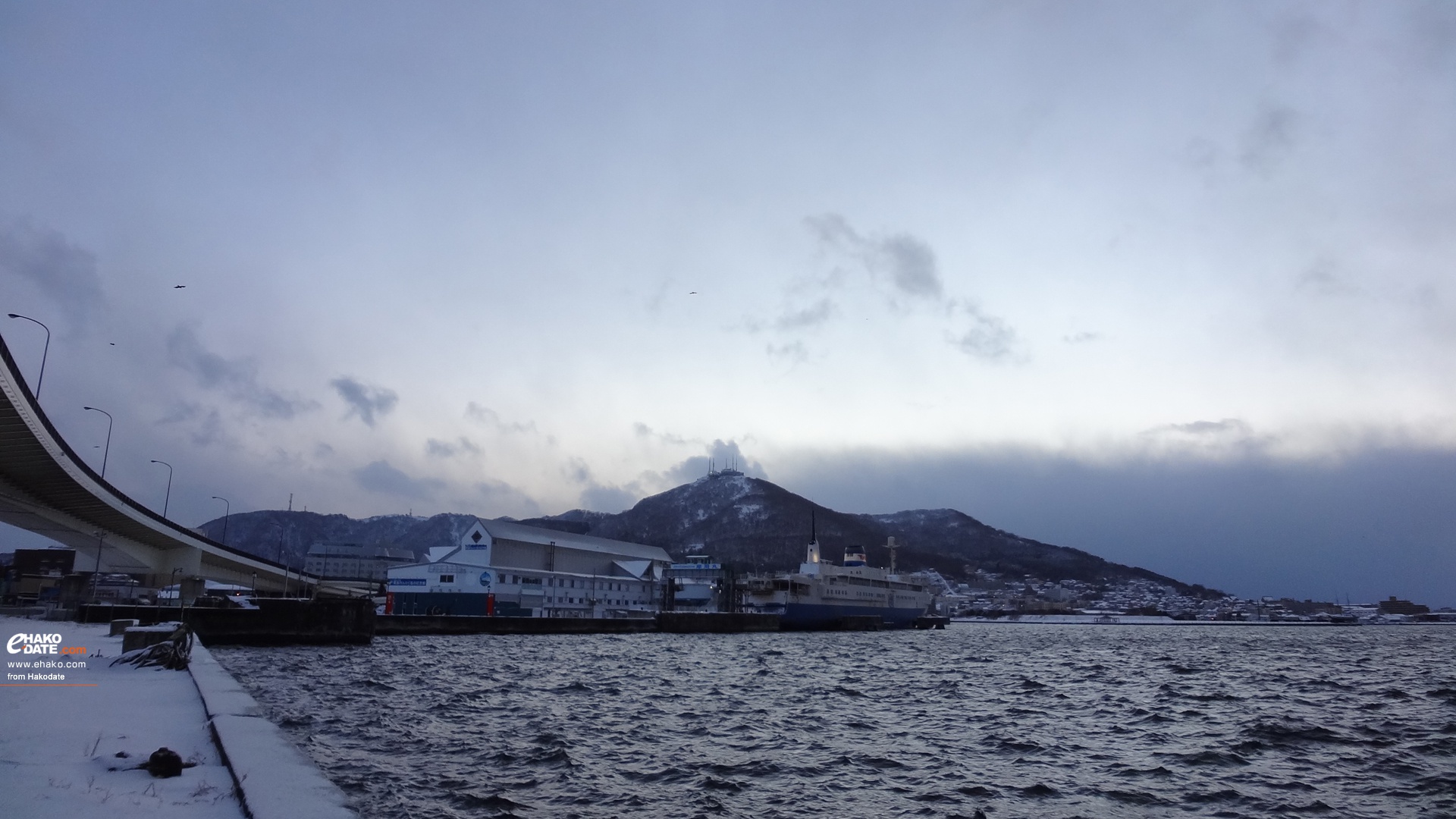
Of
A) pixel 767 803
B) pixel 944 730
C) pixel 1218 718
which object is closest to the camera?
pixel 767 803

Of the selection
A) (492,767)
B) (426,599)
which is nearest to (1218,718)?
(492,767)

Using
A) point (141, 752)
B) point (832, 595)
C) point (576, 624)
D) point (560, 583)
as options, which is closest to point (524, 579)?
point (560, 583)

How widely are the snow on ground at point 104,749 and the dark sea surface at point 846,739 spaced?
223 centimetres

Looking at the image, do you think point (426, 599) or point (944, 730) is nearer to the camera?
point (944, 730)

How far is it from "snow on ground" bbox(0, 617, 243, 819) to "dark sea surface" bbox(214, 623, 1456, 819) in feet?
7.32

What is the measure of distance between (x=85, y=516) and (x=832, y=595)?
62469 mm

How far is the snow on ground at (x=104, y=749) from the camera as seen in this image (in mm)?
5758

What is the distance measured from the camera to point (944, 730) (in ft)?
57.4

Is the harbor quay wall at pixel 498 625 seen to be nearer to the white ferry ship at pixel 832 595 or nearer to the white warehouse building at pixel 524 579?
the white warehouse building at pixel 524 579

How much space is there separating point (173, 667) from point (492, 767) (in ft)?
24.2

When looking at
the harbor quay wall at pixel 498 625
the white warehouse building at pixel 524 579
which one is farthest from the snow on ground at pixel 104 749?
the white warehouse building at pixel 524 579

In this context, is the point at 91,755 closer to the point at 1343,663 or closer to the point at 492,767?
the point at 492,767

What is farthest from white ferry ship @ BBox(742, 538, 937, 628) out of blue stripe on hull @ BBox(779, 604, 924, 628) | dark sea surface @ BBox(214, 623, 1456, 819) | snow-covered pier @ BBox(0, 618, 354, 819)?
snow-covered pier @ BBox(0, 618, 354, 819)

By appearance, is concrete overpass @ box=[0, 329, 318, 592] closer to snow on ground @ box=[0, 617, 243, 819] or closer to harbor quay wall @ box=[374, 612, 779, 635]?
harbor quay wall @ box=[374, 612, 779, 635]
